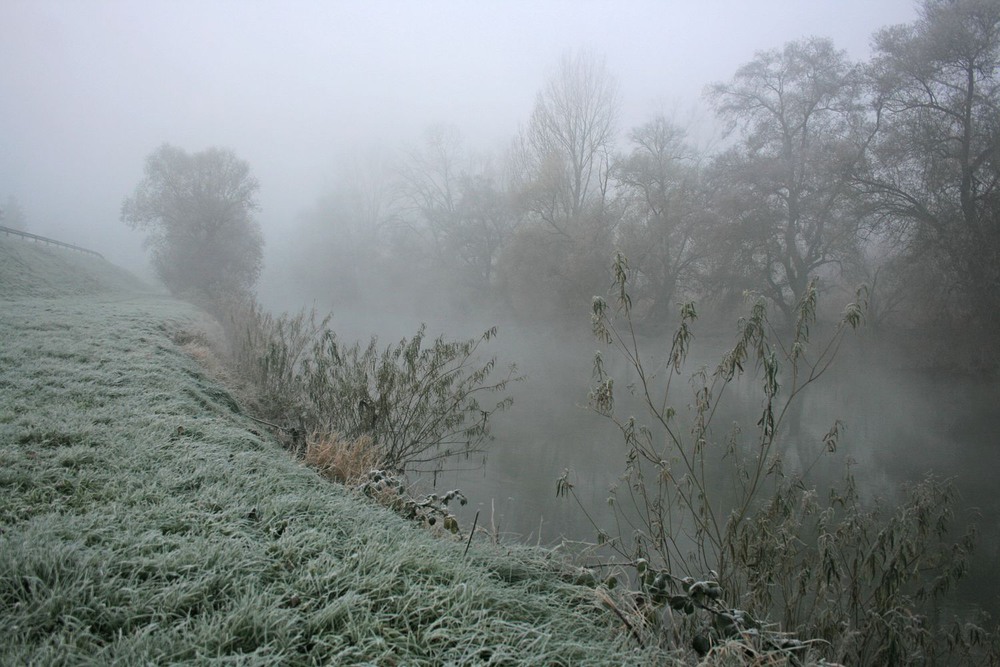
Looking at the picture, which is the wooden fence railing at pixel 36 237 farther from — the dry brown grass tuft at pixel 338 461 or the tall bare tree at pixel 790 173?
the tall bare tree at pixel 790 173

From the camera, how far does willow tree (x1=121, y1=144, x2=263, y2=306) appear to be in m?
29.2

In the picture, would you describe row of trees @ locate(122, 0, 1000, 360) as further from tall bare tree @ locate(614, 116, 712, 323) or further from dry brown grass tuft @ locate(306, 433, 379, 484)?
dry brown grass tuft @ locate(306, 433, 379, 484)

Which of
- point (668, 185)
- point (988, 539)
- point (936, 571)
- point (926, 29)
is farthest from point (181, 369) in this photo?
point (668, 185)

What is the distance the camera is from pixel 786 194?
51.3 feet

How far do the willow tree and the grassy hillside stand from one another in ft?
94.1

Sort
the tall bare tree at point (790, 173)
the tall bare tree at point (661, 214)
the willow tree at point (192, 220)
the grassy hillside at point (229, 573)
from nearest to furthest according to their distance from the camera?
the grassy hillside at point (229, 573)
the tall bare tree at point (790, 173)
the tall bare tree at point (661, 214)
the willow tree at point (192, 220)

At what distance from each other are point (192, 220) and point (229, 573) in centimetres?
3326

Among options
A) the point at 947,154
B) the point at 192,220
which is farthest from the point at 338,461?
the point at 192,220

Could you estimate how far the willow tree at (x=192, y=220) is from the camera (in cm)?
2919

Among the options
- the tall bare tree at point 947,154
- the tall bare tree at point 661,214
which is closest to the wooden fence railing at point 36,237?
the tall bare tree at point 661,214

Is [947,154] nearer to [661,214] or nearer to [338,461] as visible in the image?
[661,214]

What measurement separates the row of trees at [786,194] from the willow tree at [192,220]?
474 inches

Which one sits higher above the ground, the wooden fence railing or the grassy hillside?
the wooden fence railing

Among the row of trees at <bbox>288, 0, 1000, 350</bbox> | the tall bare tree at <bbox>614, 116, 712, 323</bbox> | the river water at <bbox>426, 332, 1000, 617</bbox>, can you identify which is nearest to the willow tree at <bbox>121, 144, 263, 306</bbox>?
the row of trees at <bbox>288, 0, 1000, 350</bbox>
